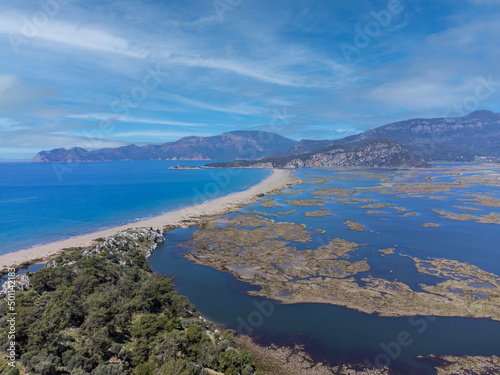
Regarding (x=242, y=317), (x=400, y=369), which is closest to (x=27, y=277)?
(x=242, y=317)

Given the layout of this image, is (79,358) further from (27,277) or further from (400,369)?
(400,369)

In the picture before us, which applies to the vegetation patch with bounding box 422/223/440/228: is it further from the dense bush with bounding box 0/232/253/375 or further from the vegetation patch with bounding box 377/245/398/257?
the dense bush with bounding box 0/232/253/375

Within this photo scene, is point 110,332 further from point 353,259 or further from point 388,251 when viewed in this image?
point 388,251

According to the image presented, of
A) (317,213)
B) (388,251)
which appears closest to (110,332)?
(388,251)

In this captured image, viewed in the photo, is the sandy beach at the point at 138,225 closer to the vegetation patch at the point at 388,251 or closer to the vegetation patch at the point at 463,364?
the vegetation patch at the point at 388,251

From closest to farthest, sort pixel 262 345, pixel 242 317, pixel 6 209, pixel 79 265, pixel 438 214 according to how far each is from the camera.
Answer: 1. pixel 262 345
2. pixel 242 317
3. pixel 79 265
4. pixel 438 214
5. pixel 6 209

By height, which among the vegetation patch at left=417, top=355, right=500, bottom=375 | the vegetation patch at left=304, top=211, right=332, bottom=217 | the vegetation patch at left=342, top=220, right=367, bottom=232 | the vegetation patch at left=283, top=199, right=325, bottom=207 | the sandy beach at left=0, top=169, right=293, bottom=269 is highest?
the sandy beach at left=0, top=169, right=293, bottom=269

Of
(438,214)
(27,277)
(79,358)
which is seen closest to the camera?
(79,358)

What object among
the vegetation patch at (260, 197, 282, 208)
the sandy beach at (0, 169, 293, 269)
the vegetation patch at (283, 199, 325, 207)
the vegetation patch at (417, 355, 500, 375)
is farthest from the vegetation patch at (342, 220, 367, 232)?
the vegetation patch at (417, 355, 500, 375)

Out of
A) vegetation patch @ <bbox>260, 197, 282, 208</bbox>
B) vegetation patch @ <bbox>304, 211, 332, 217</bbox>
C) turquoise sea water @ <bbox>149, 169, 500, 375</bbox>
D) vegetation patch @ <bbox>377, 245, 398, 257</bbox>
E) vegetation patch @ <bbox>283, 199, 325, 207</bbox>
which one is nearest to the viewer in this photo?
turquoise sea water @ <bbox>149, 169, 500, 375</bbox>
